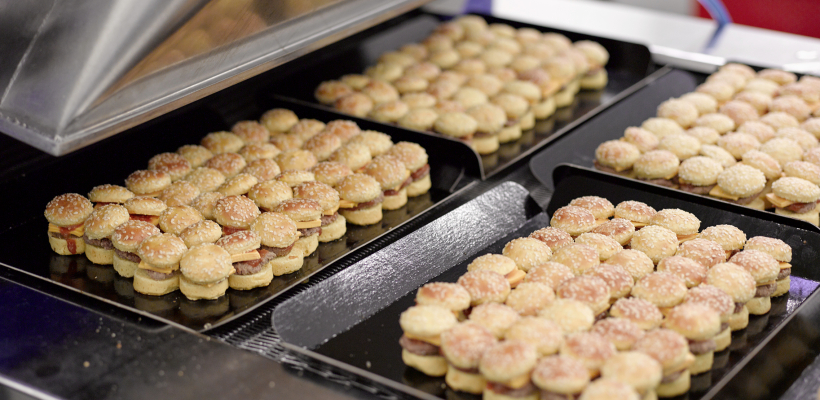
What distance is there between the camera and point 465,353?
254cm

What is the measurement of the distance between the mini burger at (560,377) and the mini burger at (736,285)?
2.84ft

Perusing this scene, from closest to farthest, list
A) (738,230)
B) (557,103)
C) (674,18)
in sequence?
(738,230), (557,103), (674,18)

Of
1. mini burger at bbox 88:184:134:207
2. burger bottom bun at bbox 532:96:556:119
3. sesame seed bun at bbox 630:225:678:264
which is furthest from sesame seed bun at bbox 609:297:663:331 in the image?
burger bottom bun at bbox 532:96:556:119

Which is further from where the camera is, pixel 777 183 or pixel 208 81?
pixel 777 183

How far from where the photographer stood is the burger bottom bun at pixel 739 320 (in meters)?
2.99

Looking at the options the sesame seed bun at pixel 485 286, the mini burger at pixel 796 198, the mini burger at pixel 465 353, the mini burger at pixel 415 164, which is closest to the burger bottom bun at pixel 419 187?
the mini burger at pixel 415 164

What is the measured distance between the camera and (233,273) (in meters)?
3.26

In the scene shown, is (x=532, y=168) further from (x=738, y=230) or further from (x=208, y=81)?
(x=208, y=81)

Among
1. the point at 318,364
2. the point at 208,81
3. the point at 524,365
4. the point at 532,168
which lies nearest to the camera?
the point at 524,365

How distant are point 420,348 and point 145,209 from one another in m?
1.60

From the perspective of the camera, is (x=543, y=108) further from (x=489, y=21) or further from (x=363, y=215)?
(x=363, y=215)

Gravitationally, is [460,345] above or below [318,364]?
above

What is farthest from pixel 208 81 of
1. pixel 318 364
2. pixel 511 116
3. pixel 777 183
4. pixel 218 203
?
pixel 777 183

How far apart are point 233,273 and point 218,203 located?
47 centimetres
